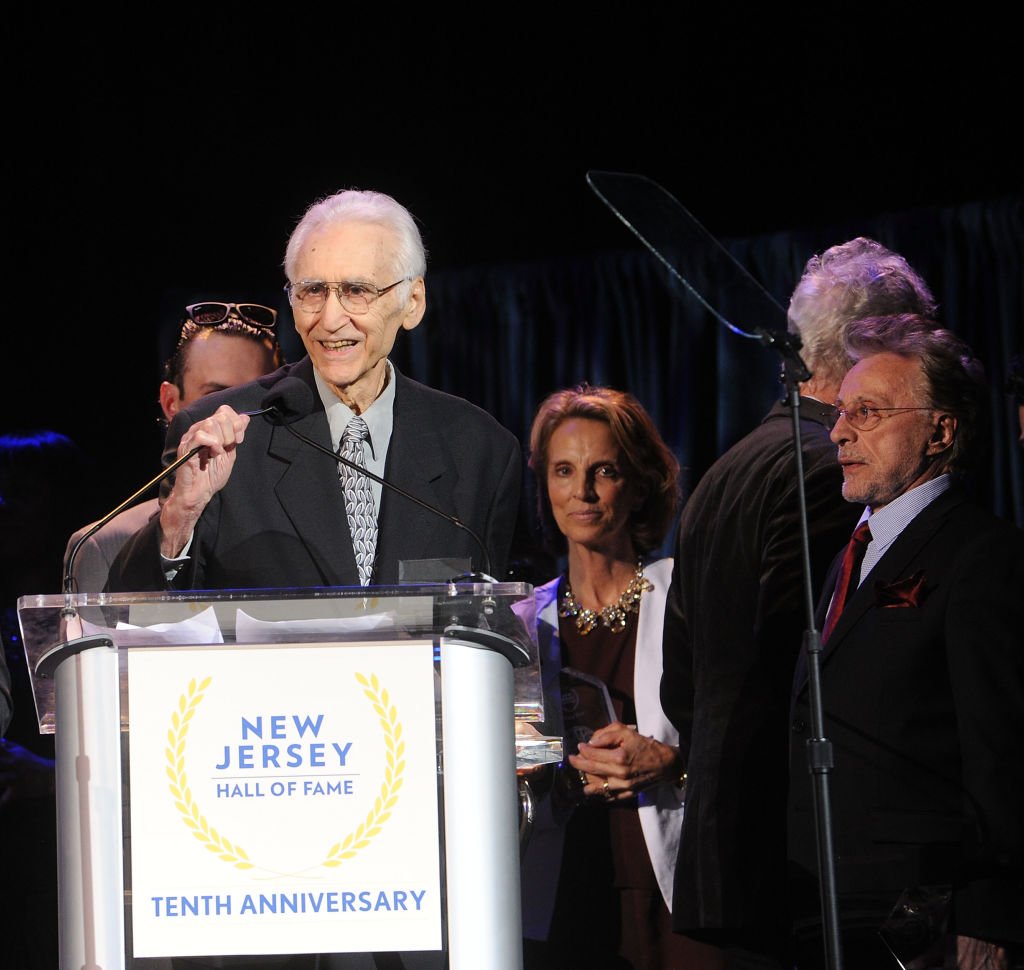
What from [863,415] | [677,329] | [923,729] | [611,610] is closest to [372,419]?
[611,610]

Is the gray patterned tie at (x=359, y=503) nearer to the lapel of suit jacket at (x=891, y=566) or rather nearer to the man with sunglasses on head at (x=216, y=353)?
the man with sunglasses on head at (x=216, y=353)

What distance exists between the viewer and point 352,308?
124 inches

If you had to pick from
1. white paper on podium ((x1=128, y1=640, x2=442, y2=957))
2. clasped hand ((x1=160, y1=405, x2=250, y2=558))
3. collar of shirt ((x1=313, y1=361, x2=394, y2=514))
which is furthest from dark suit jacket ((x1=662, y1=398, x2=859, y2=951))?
white paper on podium ((x1=128, y1=640, x2=442, y2=957))

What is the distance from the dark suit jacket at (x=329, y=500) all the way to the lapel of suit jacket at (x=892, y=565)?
0.71 meters

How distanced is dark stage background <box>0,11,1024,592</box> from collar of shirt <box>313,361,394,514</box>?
0.91 meters

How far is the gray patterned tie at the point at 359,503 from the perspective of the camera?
121 inches

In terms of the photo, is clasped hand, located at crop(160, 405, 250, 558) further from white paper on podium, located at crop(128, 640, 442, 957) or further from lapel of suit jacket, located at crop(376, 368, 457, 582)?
white paper on podium, located at crop(128, 640, 442, 957)

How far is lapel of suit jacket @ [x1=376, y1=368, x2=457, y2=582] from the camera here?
3.05 meters

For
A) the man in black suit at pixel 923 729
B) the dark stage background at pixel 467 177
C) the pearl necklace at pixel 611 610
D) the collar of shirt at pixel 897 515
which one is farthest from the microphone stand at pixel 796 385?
the dark stage background at pixel 467 177

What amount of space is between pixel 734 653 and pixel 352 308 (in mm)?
1117

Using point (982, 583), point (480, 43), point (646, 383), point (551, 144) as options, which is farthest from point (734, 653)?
point (480, 43)

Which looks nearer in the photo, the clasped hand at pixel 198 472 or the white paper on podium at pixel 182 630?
the white paper on podium at pixel 182 630

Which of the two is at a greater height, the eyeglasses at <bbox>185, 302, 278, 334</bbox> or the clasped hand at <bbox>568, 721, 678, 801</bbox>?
the eyeglasses at <bbox>185, 302, 278, 334</bbox>

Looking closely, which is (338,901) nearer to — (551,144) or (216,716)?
(216,716)
